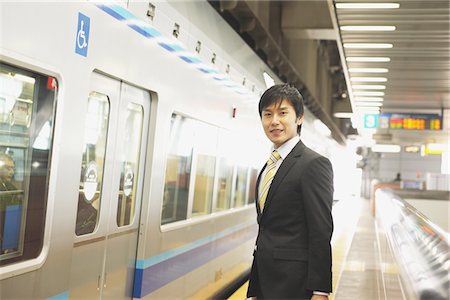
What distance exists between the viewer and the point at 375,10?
571 cm

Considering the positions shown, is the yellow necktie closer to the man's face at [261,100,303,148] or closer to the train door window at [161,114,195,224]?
the man's face at [261,100,303,148]

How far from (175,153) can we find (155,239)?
979mm

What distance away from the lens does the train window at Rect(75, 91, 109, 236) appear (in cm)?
354

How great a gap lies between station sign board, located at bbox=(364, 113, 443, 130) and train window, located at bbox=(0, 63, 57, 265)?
1170cm

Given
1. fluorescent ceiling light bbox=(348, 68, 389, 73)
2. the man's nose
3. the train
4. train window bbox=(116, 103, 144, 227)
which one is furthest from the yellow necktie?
fluorescent ceiling light bbox=(348, 68, 389, 73)

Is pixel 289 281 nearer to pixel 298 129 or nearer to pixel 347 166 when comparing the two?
pixel 298 129

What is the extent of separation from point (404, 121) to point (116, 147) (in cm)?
1095

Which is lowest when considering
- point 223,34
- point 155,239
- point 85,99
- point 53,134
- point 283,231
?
point 155,239

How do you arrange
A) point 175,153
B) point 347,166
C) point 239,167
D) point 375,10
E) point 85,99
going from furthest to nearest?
point 347,166 < point 239,167 < point 375,10 < point 175,153 < point 85,99

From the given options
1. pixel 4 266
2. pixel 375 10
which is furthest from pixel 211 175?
pixel 4 266

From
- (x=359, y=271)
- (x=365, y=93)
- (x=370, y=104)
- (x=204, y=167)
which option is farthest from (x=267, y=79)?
(x=370, y=104)

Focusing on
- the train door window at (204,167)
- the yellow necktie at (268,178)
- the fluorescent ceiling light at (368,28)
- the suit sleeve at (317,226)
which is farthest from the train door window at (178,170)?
the suit sleeve at (317,226)

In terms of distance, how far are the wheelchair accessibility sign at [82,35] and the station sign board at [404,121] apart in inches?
447

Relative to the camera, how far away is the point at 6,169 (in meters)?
2.74
